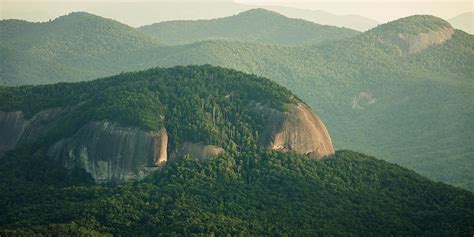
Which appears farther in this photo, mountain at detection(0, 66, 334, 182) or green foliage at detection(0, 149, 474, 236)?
mountain at detection(0, 66, 334, 182)

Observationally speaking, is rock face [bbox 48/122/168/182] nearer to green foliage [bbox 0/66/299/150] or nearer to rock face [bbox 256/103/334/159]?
green foliage [bbox 0/66/299/150]

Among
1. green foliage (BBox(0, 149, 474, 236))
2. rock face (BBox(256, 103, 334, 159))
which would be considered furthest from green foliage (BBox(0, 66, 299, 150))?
green foliage (BBox(0, 149, 474, 236))

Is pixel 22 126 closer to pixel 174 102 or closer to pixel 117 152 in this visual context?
pixel 117 152

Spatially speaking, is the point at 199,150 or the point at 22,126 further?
the point at 22,126

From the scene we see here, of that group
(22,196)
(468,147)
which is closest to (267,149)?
(22,196)

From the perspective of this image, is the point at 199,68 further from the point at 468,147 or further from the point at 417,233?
the point at 468,147

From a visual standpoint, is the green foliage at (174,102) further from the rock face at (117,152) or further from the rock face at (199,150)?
the rock face at (117,152)

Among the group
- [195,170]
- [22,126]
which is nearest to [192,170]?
[195,170]
